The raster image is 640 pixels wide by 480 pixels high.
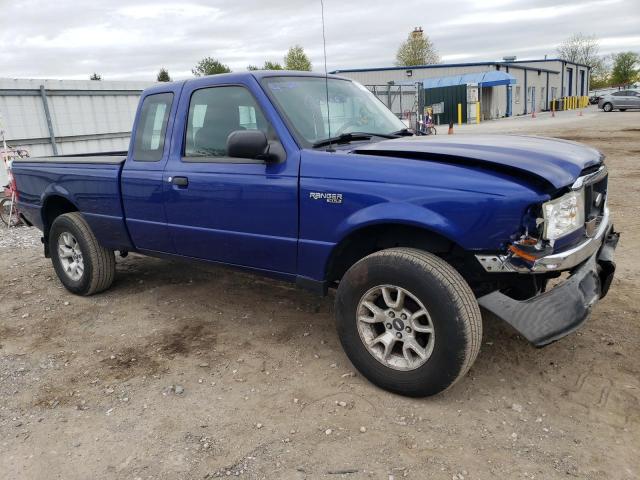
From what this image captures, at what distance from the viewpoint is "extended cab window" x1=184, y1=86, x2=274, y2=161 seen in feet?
12.5

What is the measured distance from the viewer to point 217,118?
402 cm

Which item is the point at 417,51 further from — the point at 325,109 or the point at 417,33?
the point at 325,109

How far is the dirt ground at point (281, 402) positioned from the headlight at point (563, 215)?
3.27ft

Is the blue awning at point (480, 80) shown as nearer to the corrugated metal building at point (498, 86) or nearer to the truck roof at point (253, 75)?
the corrugated metal building at point (498, 86)

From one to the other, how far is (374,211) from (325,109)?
1162mm

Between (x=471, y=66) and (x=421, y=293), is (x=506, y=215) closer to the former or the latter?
(x=421, y=293)

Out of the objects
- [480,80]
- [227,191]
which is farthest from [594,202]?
[480,80]

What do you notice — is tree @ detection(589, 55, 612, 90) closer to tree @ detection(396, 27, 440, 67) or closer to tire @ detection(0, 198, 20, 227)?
tree @ detection(396, 27, 440, 67)

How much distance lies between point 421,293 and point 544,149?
47.0 inches

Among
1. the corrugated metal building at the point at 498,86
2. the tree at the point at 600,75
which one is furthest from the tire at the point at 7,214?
the tree at the point at 600,75

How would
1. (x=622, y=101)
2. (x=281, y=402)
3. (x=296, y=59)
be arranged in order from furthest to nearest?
1. (x=296, y=59)
2. (x=622, y=101)
3. (x=281, y=402)

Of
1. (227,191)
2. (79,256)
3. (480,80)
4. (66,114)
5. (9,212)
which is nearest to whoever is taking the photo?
(227,191)

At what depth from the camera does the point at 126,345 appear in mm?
4176

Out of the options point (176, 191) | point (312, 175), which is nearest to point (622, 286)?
point (312, 175)
